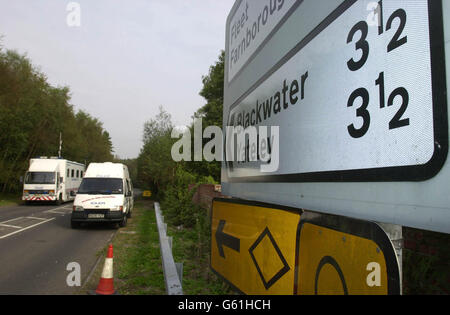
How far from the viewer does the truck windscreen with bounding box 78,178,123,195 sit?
12711 millimetres

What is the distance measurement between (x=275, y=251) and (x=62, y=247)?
8.88 meters

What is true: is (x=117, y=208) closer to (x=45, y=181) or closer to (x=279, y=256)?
(x=279, y=256)

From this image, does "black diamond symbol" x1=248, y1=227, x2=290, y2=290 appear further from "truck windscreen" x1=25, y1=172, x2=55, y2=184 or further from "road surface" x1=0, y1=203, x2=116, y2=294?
"truck windscreen" x1=25, y1=172, x2=55, y2=184

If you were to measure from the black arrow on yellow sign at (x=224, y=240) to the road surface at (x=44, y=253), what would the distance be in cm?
406

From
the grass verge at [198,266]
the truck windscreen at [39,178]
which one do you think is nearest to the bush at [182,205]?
the grass verge at [198,266]

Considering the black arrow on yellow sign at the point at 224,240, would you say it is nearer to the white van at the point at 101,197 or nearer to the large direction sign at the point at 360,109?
the large direction sign at the point at 360,109

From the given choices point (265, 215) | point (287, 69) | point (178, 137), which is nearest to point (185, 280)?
point (265, 215)

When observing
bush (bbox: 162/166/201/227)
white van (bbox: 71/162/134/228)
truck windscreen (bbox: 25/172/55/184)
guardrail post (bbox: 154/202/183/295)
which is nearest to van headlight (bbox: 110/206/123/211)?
white van (bbox: 71/162/134/228)

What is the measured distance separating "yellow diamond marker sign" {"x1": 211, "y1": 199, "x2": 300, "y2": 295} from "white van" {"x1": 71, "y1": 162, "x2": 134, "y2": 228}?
10.6 meters

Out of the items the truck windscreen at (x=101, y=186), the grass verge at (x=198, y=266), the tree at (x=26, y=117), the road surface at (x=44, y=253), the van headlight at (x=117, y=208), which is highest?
the tree at (x=26, y=117)

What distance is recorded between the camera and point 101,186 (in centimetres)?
1309

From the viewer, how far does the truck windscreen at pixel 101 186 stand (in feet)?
41.7

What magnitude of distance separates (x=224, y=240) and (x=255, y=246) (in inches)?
20.5

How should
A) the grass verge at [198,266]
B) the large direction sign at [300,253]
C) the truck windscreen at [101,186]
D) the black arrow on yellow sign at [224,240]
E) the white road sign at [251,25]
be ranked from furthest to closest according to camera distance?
1. the truck windscreen at [101,186]
2. the grass verge at [198,266]
3. the black arrow on yellow sign at [224,240]
4. the white road sign at [251,25]
5. the large direction sign at [300,253]
